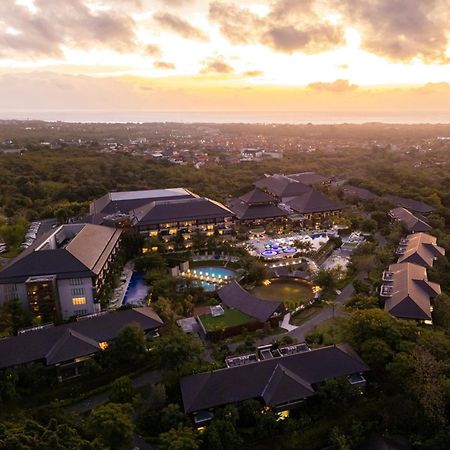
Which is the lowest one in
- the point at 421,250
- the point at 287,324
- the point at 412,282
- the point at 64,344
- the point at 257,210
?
the point at 287,324

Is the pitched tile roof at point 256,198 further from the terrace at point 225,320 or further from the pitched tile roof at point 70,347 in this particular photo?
the pitched tile roof at point 70,347

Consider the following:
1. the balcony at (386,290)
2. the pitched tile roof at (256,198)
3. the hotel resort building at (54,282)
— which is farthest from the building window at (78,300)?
the pitched tile roof at (256,198)

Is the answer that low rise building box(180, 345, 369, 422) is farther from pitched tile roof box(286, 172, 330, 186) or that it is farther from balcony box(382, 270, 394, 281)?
pitched tile roof box(286, 172, 330, 186)

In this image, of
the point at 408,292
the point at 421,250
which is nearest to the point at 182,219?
the point at 421,250

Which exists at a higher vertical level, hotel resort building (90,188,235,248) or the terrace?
hotel resort building (90,188,235,248)

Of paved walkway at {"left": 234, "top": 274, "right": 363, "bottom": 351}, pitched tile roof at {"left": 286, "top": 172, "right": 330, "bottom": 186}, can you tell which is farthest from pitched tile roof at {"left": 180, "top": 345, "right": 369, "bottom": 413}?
pitched tile roof at {"left": 286, "top": 172, "right": 330, "bottom": 186}

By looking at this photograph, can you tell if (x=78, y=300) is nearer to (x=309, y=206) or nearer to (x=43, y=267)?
(x=43, y=267)

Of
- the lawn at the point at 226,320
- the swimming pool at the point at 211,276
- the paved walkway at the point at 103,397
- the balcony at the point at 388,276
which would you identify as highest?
the balcony at the point at 388,276
